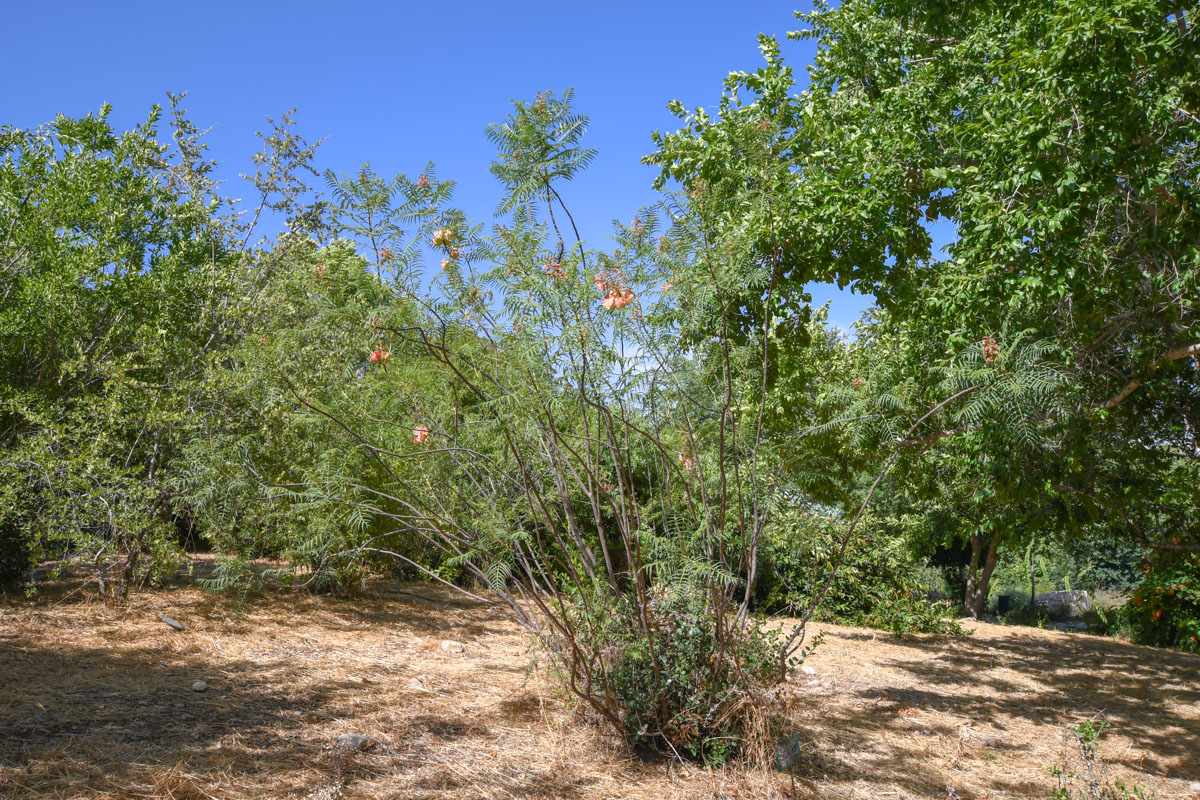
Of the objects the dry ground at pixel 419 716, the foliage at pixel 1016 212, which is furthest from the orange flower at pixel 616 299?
the dry ground at pixel 419 716

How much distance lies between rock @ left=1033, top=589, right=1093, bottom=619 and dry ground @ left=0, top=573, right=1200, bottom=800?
11791 mm

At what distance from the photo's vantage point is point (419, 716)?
3980mm

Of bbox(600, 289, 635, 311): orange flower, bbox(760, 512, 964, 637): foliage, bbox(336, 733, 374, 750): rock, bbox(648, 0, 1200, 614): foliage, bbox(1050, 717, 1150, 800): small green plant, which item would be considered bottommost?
bbox(336, 733, 374, 750): rock

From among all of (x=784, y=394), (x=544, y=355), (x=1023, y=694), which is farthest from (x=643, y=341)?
(x=1023, y=694)

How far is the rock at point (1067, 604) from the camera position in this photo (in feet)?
56.8

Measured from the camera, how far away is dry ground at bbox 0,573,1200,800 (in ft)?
10.1

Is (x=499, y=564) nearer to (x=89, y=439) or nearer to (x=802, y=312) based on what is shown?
(x=802, y=312)

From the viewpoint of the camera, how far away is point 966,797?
11.9 feet

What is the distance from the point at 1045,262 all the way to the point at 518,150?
308 centimetres

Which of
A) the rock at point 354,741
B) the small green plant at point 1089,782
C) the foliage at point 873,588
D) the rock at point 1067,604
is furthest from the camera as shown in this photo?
the rock at point 1067,604

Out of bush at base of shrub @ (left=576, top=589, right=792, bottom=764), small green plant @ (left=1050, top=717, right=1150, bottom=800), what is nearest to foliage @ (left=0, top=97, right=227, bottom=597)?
bush at base of shrub @ (left=576, top=589, right=792, bottom=764)

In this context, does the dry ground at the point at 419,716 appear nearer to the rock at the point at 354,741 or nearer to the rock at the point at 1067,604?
the rock at the point at 354,741

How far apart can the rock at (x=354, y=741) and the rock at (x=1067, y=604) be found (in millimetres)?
17902

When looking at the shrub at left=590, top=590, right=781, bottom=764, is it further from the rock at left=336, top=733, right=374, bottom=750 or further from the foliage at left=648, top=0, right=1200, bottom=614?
the foliage at left=648, top=0, right=1200, bottom=614
